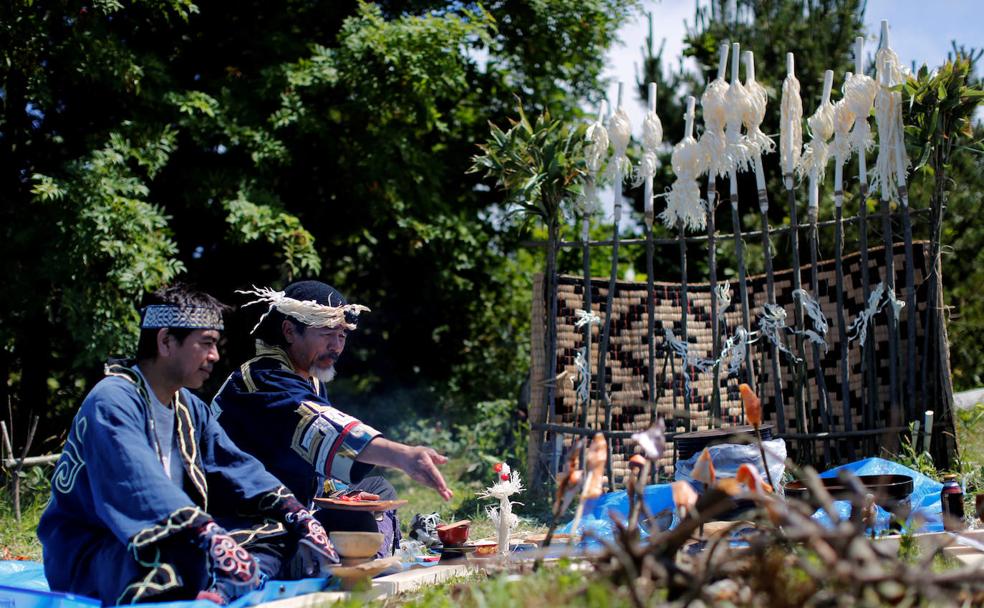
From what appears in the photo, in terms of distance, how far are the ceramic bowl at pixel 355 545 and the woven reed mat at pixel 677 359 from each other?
9.10 feet

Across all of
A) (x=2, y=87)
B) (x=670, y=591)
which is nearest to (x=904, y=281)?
(x=670, y=591)

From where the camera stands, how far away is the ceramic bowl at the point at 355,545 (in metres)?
3.61

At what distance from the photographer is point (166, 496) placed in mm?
3021

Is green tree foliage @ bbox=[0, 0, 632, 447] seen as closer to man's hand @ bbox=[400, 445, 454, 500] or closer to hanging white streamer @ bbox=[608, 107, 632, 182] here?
hanging white streamer @ bbox=[608, 107, 632, 182]

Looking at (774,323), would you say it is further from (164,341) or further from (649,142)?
(164,341)

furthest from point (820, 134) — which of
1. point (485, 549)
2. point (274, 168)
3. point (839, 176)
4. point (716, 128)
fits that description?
point (274, 168)

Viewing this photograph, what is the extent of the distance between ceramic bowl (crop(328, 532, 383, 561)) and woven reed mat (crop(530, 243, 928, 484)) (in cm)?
277

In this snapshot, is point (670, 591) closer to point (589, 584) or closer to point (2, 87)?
point (589, 584)

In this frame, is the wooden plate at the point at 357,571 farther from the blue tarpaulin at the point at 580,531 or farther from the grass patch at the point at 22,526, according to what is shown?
the grass patch at the point at 22,526

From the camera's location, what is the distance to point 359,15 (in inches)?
373

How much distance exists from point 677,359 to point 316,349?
11.4 feet

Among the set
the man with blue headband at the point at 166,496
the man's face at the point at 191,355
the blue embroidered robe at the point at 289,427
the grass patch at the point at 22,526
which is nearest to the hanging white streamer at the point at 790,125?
the blue embroidered robe at the point at 289,427

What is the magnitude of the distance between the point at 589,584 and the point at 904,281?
467cm

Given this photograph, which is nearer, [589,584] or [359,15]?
[589,584]
